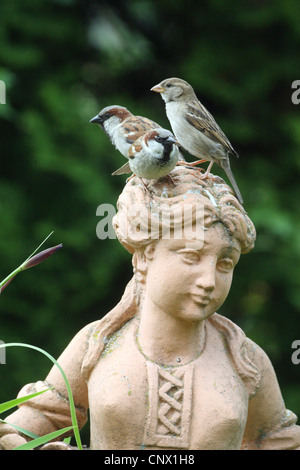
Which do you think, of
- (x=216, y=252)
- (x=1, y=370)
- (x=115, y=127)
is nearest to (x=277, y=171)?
(x=1, y=370)

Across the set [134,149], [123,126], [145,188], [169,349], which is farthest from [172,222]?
[123,126]

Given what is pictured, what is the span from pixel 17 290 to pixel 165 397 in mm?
2658

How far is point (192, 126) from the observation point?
310 cm

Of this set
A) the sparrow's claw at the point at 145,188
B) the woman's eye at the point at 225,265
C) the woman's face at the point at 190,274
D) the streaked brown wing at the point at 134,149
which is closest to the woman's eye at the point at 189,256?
the woman's face at the point at 190,274

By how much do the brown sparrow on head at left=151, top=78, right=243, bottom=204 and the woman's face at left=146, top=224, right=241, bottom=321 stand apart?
404 mm

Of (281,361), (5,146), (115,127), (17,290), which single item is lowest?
(281,361)

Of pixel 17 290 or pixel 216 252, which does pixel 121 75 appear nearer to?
pixel 17 290

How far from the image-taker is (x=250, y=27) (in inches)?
208

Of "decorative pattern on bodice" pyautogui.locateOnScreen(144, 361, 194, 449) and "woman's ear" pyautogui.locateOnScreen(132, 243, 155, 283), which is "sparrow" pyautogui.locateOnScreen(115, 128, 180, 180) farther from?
"decorative pattern on bodice" pyautogui.locateOnScreen(144, 361, 194, 449)

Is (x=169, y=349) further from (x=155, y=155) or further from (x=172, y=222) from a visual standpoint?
(x=155, y=155)

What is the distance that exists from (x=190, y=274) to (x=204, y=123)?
690mm

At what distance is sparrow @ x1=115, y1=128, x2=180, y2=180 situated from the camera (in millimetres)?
2682

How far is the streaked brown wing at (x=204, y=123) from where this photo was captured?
3103 mm

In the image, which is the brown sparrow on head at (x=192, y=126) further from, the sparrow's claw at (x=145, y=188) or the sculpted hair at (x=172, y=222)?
the sparrow's claw at (x=145, y=188)
